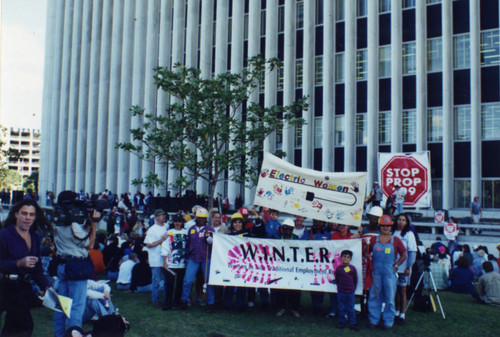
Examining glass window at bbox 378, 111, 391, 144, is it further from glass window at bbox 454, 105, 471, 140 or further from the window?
glass window at bbox 454, 105, 471, 140

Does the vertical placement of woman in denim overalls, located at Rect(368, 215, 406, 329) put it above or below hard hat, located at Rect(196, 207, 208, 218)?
below

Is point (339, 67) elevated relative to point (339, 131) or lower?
elevated

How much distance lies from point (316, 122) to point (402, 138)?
618 cm

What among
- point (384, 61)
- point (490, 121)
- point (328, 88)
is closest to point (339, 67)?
point (328, 88)

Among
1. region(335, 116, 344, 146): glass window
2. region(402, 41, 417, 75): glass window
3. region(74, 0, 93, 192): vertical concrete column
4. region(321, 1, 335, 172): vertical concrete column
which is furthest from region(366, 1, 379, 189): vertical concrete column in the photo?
region(74, 0, 93, 192): vertical concrete column

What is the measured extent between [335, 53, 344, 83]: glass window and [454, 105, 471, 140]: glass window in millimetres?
7813

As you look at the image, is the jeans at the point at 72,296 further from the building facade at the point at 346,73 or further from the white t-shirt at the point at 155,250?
the building facade at the point at 346,73

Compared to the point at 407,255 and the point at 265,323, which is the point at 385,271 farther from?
the point at 265,323

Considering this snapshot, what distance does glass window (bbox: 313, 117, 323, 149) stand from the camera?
3441 centimetres

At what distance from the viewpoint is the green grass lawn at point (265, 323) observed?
29.6 ft

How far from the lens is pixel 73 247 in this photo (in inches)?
281

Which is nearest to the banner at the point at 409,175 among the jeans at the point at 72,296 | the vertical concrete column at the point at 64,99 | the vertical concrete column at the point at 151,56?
the vertical concrete column at the point at 151,56

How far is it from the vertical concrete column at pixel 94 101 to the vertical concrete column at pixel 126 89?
3.51 meters

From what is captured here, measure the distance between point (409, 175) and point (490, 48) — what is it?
28.6 feet
